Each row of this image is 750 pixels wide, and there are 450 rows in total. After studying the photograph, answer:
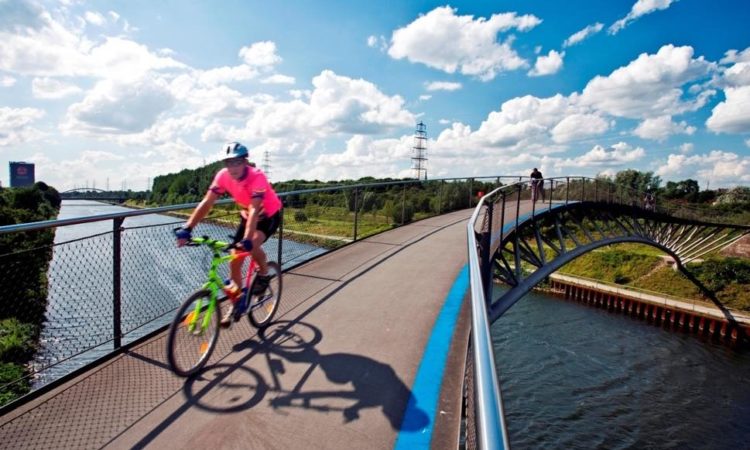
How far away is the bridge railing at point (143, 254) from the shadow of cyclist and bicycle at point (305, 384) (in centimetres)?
133

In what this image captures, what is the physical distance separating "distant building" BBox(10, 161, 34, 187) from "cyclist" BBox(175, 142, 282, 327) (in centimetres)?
14301

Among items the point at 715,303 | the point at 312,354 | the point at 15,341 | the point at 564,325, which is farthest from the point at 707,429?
the point at 15,341

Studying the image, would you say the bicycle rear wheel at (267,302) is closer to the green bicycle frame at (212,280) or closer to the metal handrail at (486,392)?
the green bicycle frame at (212,280)

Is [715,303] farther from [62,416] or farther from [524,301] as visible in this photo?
[62,416]

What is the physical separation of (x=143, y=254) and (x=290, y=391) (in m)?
3.45

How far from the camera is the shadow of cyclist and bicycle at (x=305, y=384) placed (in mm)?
3434

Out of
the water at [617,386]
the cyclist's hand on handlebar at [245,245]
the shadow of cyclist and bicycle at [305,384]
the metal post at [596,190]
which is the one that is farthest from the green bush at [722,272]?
the cyclist's hand on handlebar at [245,245]

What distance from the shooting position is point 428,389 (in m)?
3.73

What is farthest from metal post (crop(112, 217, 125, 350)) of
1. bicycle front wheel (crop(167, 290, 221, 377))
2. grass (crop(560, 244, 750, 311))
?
grass (crop(560, 244, 750, 311))

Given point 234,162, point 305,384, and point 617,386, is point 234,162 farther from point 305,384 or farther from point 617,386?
point 617,386

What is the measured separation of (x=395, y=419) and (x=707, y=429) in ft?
87.8

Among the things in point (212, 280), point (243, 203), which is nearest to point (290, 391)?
point (212, 280)

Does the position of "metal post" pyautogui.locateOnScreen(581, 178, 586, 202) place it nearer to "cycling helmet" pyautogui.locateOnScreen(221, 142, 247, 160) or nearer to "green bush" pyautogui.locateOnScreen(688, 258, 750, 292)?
"cycling helmet" pyautogui.locateOnScreen(221, 142, 247, 160)

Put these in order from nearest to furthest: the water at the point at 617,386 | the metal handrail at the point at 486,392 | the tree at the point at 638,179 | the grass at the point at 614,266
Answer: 1. the metal handrail at the point at 486,392
2. the water at the point at 617,386
3. the grass at the point at 614,266
4. the tree at the point at 638,179
